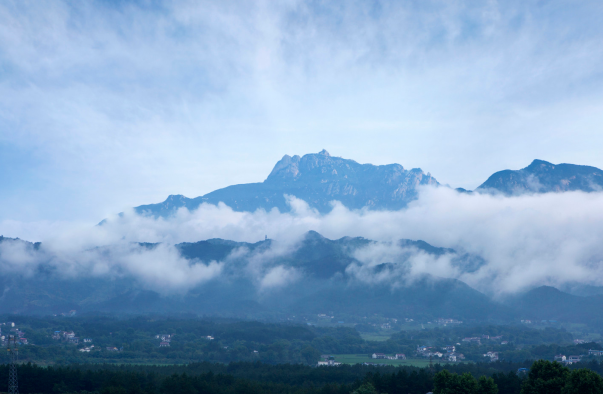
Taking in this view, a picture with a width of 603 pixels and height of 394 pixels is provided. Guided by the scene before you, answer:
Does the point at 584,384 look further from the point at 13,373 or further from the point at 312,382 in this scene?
the point at 13,373

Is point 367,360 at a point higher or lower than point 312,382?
lower

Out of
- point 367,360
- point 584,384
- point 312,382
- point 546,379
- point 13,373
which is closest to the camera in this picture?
point 584,384

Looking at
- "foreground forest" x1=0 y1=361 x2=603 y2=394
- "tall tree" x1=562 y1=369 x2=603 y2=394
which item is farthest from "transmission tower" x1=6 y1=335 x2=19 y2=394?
"tall tree" x1=562 y1=369 x2=603 y2=394

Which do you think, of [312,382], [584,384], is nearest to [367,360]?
[312,382]

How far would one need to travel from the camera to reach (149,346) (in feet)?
504

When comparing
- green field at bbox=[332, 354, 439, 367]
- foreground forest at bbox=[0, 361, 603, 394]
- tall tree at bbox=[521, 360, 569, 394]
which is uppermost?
tall tree at bbox=[521, 360, 569, 394]

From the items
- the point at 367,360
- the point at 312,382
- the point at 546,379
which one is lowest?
the point at 367,360

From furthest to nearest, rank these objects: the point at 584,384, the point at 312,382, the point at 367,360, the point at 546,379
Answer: the point at 367,360, the point at 312,382, the point at 546,379, the point at 584,384

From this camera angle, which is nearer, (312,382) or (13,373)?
(13,373)

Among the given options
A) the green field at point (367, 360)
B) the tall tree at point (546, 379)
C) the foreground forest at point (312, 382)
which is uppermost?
the tall tree at point (546, 379)

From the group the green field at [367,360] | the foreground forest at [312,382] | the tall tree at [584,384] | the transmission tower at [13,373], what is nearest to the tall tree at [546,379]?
the foreground forest at [312,382]

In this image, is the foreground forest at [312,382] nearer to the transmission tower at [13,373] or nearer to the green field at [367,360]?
the transmission tower at [13,373]

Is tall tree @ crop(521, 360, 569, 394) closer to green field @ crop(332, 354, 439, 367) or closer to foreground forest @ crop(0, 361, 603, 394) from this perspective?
foreground forest @ crop(0, 361, 603, 394)

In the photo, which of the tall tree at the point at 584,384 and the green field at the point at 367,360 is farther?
the green field at the point at 367,360
